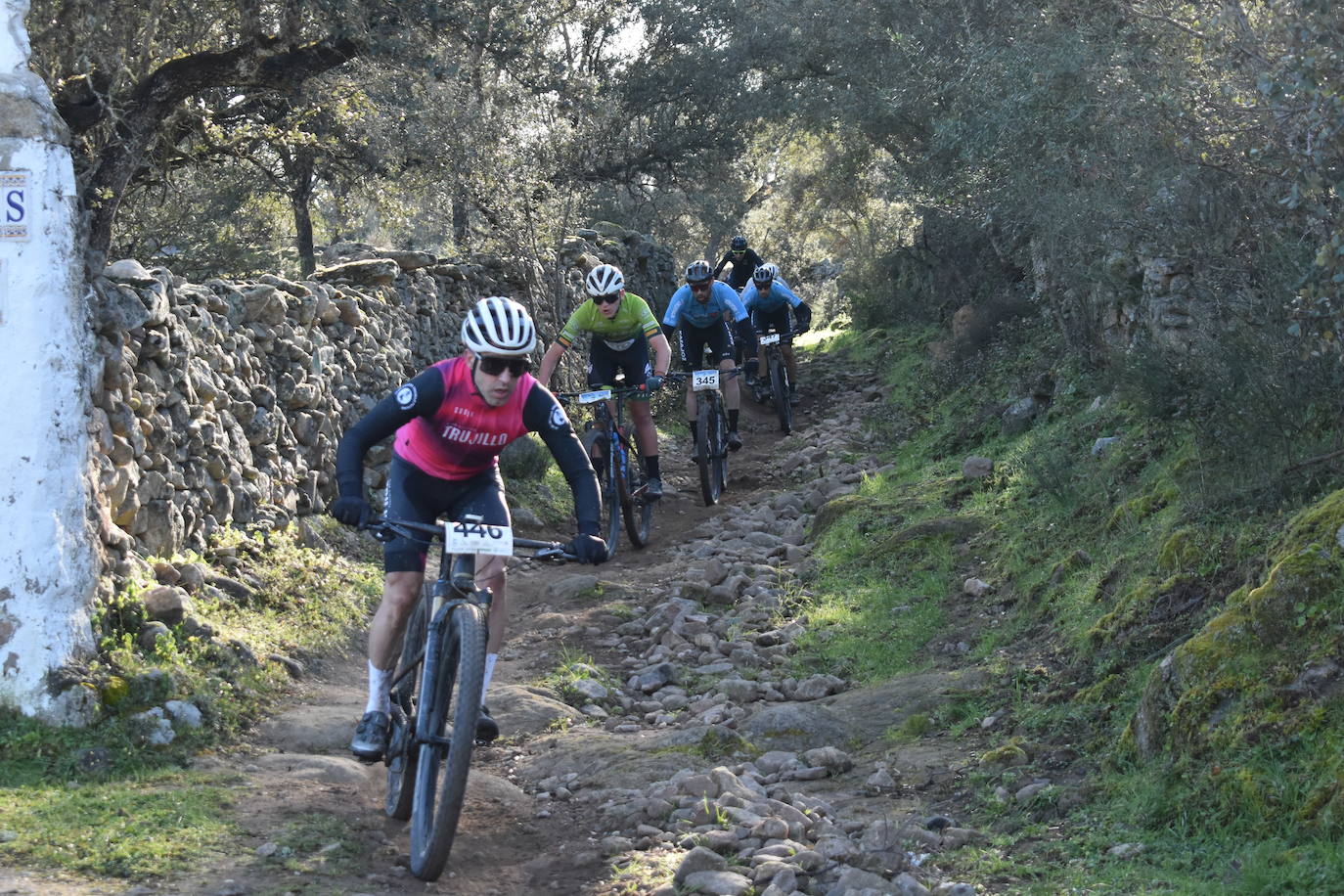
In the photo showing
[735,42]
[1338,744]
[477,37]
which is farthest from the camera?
[735,42]

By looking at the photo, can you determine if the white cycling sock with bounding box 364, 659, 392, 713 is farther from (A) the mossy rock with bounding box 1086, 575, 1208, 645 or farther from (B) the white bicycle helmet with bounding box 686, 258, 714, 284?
(B) the white bicycle helmet with bounding box 686, 258, 714, 284

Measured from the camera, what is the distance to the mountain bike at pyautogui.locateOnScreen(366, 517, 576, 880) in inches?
175

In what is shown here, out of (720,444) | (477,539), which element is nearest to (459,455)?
(477,539)

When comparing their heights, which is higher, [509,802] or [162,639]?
[162,639]

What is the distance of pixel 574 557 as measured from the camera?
4.91 meters

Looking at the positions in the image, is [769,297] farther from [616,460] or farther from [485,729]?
[485,729]

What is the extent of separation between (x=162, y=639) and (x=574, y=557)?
9.27 ft

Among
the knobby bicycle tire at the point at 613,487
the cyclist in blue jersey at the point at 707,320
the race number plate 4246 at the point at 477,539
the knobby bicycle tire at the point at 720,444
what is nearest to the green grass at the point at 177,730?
the race number plate 4246 at the point at 477,539

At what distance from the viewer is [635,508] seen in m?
10.9

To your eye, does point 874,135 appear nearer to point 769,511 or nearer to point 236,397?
point 769,511

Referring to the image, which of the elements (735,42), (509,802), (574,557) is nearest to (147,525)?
(509,802)

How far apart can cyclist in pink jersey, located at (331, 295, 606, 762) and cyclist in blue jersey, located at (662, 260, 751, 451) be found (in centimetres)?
708

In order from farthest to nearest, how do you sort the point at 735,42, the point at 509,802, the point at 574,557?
the point at 735,42, the point at 509,802, the point at 574,557

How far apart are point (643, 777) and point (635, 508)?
529 cm
